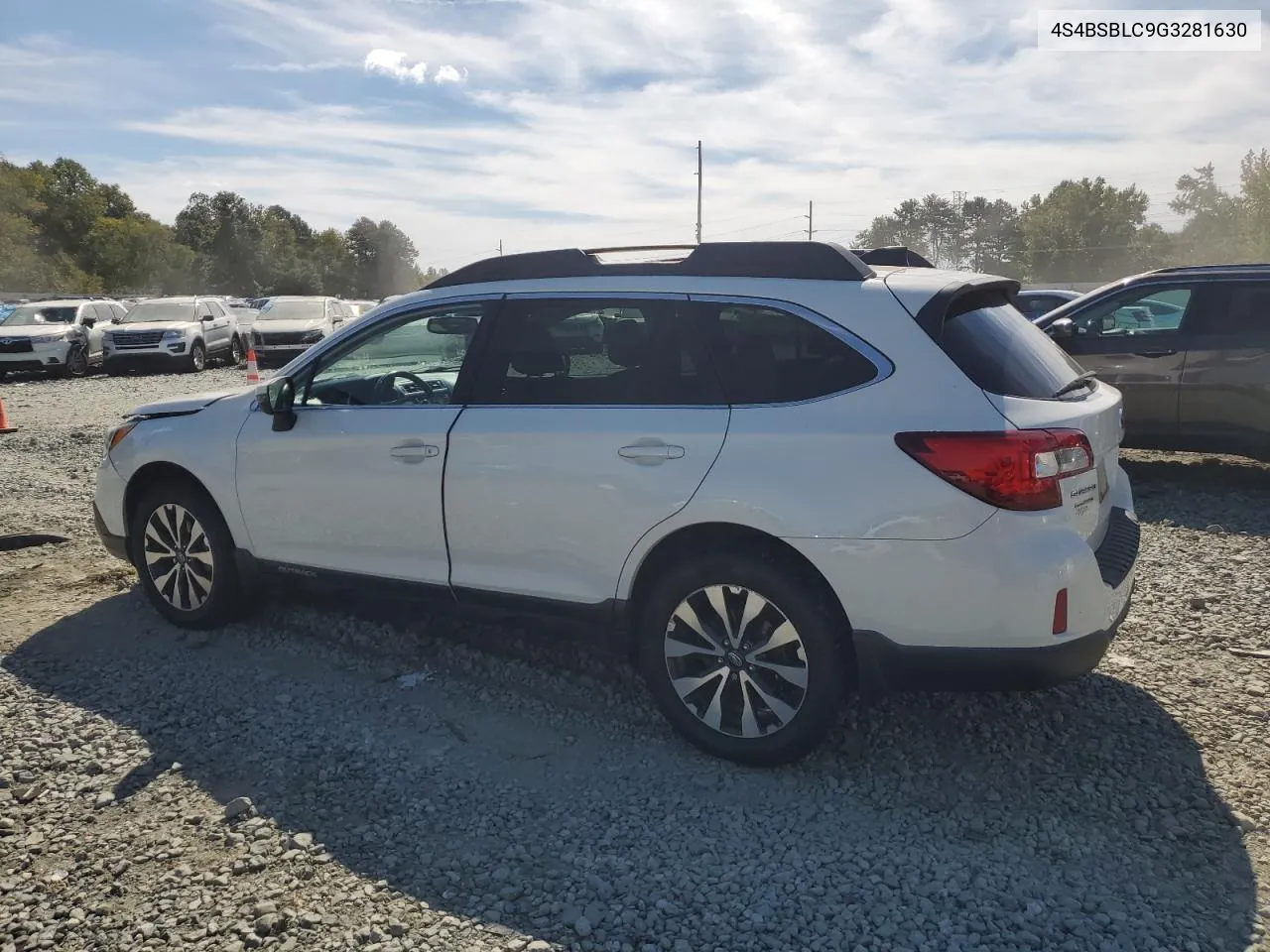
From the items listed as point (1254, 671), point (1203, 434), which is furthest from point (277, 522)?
point (1203, 434)

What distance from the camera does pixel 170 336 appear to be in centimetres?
2152

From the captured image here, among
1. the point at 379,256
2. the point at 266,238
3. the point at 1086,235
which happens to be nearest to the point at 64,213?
the point at 266,238

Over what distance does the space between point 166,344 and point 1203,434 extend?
20016mm

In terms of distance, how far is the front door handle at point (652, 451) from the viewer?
3602 mm

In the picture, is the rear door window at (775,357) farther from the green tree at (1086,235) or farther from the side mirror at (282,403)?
the green tree at (1086,235)

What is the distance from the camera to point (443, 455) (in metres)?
4.14

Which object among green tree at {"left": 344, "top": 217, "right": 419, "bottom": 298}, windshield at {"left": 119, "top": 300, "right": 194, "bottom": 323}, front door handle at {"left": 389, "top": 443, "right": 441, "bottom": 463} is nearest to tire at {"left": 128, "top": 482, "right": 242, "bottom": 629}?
front door handle at {"left": 389, "top": 443, "right": 441, "bottom": 463}

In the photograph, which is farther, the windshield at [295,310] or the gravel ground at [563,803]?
the windshield at [295,310]

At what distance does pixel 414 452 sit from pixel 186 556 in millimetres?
1635

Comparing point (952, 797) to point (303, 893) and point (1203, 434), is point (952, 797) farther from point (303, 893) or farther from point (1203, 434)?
point (1203, 434)

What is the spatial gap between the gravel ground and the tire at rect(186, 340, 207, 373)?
18414 mm

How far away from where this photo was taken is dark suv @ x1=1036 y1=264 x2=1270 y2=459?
777 centimetres

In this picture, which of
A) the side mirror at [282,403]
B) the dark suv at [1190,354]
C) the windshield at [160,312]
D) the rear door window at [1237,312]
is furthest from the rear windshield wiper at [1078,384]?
the windshield at [160,312]

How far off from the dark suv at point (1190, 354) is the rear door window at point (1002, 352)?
4838mm
